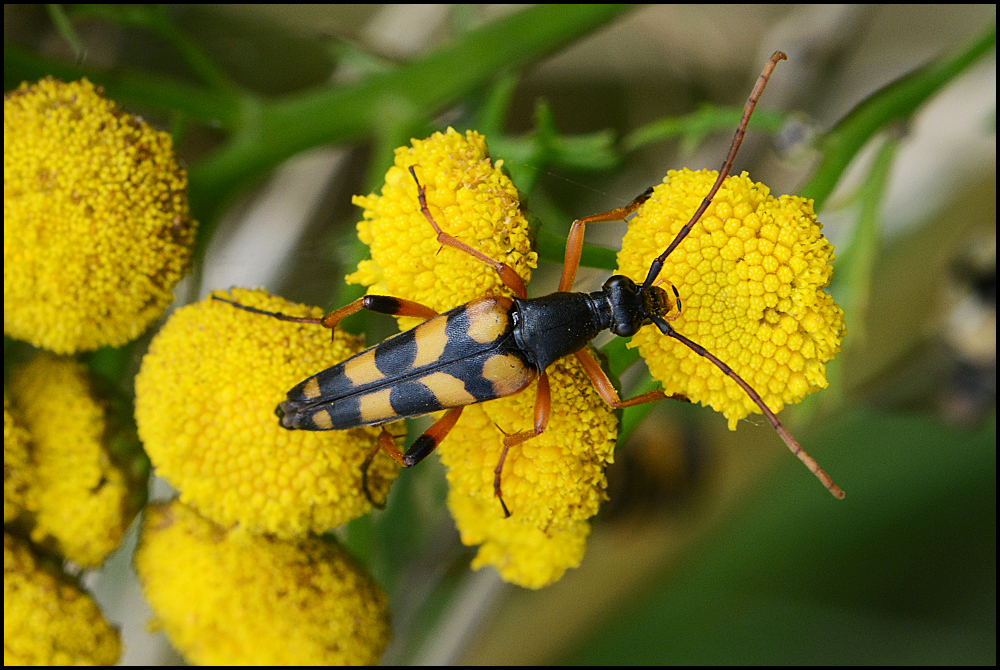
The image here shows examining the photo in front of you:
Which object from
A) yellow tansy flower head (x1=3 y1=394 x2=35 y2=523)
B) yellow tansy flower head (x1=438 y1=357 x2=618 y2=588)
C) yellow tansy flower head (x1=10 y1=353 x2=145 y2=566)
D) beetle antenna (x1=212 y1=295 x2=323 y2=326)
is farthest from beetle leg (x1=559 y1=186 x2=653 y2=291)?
yellow tansy flower head (x1=3 y1=394 x2=35 y2=523)

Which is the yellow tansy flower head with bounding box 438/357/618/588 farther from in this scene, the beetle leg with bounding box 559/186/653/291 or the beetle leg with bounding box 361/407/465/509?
the beetle leg with bounding box 559/186/653/291

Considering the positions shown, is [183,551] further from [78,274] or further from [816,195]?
[816,195]

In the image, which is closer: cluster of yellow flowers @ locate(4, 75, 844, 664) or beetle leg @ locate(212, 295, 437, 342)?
cluster of yellow flowers @ locate(4, 75, 844, 664)

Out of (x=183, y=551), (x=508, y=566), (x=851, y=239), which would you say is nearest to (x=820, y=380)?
(x=508, y=566)

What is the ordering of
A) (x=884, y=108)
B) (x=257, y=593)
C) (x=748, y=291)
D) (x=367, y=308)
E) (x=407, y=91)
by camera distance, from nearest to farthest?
1. (x=748, y=291)
2. (x=367, y=308)
3. (x=257, y=593)
4. (x=884, y=108)
5. (x=407, y=91)

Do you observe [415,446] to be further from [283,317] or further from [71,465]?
[71,465]

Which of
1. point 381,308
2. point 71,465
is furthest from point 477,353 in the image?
point 71,465

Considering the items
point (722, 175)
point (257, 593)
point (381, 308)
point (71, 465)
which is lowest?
point (257, 593)
